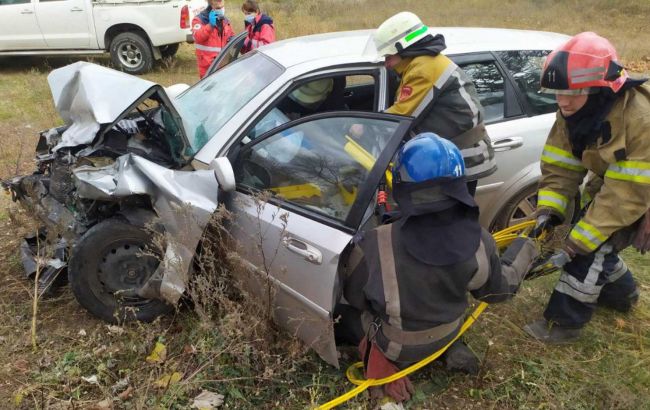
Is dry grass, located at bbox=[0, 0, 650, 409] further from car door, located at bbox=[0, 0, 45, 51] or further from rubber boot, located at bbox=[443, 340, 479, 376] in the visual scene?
car door, located at bbox=[0, 0, 45, 51]

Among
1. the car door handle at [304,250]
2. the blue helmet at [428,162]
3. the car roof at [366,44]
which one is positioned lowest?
the car door handle at [304,250]

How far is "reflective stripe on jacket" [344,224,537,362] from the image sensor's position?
223 centimetres

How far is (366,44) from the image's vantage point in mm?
3467

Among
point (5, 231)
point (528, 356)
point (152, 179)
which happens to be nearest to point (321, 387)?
point (528, 356)

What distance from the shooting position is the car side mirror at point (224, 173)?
265 cm

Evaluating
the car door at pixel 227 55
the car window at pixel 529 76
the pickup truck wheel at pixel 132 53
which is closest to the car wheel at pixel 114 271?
the car door at pixel 227 55

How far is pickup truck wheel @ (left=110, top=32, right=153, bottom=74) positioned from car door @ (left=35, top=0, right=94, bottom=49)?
0.51 metres

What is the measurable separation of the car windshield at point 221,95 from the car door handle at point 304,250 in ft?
2.95

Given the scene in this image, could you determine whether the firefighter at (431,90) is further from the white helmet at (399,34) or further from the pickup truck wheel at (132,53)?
the pickup truck wheel at (132,53)

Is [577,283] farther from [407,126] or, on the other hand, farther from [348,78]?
[348,78]

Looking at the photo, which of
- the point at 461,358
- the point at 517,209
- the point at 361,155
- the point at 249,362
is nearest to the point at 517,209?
the point at 517,209

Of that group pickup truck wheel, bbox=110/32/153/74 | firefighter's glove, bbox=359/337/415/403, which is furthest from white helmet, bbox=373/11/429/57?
pickup truck wheel, bbox=110/32/153/74

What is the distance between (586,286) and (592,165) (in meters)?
0.67

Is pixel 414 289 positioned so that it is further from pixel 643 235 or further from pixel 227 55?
pixel 227 55
